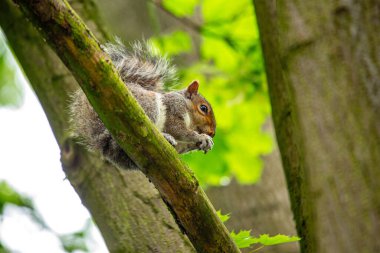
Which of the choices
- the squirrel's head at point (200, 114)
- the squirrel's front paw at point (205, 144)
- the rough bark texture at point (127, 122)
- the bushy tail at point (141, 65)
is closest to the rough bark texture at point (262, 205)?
the squirrel's head at point (200, 114)

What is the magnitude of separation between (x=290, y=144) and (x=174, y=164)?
74cm

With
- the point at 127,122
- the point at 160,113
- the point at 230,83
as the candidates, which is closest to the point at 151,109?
the point at 160,113

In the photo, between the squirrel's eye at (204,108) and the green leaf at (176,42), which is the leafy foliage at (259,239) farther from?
the green leaf at (176,42)

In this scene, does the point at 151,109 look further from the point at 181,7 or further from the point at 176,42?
the point at 176,42

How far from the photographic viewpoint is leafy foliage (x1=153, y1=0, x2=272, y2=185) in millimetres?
3570

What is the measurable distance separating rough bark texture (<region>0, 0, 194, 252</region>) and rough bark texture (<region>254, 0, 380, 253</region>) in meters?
0.51

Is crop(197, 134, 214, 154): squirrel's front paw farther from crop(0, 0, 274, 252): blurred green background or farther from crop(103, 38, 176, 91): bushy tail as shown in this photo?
crop(0, 0, 274, 252): blurred green background

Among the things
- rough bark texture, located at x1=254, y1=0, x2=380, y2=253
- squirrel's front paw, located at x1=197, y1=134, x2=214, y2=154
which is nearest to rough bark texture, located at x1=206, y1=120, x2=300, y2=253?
squirrel's front paw, located at x1=197, y1=134, x2=214, y2=154

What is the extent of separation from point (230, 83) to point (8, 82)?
1.67 m

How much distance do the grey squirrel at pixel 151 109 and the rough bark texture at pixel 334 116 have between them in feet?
1.67

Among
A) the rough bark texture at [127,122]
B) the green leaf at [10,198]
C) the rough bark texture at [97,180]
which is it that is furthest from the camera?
the green leaf at [10,198]

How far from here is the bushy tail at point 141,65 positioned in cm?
249

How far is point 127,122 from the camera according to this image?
1.64m

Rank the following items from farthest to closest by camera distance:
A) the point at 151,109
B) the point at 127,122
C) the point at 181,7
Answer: the point at 181,7 → the point at 151,109 → the point at 127,122
